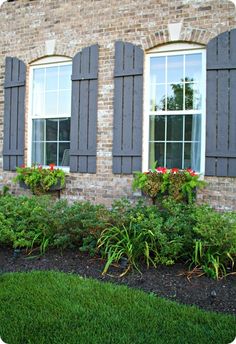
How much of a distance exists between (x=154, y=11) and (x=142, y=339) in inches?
193

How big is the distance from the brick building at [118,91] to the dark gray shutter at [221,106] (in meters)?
0.01

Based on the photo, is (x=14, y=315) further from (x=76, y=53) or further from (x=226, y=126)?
(x=76, y=53)

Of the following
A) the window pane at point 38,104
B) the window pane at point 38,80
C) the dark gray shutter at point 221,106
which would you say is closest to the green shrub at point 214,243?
the dark gray shutter at point 221,106

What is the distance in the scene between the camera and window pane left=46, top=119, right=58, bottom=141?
626 centimetres

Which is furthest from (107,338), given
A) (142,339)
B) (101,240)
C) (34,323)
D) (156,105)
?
(156,105)

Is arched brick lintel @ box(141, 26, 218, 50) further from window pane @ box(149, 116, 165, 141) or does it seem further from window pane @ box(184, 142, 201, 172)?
window pane @ box(184, 142, 201, 172)

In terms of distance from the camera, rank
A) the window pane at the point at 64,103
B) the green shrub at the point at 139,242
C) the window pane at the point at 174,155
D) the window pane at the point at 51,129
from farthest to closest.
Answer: the window pane at the point at 51,129
the window pane at the point at 64,103
the window pane at the point at 174,155
the green shrub at the point at 139,242

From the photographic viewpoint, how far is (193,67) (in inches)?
210

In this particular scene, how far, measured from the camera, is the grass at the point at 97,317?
246 cm

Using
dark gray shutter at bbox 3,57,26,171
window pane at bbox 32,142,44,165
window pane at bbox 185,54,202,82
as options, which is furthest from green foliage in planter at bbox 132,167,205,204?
dark gray shutter at bbox 3,57,26,171

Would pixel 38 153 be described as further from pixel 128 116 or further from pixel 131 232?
pixel 131 232

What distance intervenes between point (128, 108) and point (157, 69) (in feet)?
2.68

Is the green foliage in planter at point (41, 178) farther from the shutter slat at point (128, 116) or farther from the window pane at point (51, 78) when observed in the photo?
the window pane at point (51, 78)

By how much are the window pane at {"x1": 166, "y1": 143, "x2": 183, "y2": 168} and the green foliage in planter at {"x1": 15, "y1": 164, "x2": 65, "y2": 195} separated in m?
1.85
